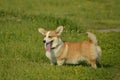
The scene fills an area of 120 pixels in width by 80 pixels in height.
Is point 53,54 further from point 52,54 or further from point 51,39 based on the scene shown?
point 51,39

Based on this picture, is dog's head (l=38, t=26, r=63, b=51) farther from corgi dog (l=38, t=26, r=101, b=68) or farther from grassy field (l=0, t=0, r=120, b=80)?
grassy field (l=0, t=0, r=120, b=80)

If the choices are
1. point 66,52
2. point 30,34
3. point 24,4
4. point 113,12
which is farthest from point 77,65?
point 24,4

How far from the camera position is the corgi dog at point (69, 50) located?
12508 mm

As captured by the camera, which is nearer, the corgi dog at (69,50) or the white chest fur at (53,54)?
the corgi dog at (69,50)

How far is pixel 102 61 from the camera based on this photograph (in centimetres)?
1391

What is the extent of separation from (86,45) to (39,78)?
7.56ft

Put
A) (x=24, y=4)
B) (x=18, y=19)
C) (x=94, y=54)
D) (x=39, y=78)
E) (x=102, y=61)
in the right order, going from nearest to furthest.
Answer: (x=39, y=78) → (x=94, y=54) → (x=102, y=61) → (x=18, y=19) → (x=24, y=4)

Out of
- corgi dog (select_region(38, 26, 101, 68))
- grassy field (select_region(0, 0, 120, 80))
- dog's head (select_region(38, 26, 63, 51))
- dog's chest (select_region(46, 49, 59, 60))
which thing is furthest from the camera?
dog's chest (select_region(46, 49, 59, 60))

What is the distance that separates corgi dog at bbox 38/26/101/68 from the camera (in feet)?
41.0

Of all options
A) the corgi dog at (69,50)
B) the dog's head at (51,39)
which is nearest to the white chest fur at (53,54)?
the corgi dog at (69,50)

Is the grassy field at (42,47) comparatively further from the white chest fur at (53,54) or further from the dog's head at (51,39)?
A: the dog's head at (51,39)

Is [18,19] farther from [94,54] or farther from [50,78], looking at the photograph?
[50,78]

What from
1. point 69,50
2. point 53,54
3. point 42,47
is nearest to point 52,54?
point 53,54

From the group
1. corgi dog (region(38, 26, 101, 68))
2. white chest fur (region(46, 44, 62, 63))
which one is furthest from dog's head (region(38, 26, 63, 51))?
white chest fur (region(46, 44, 62, 63))
